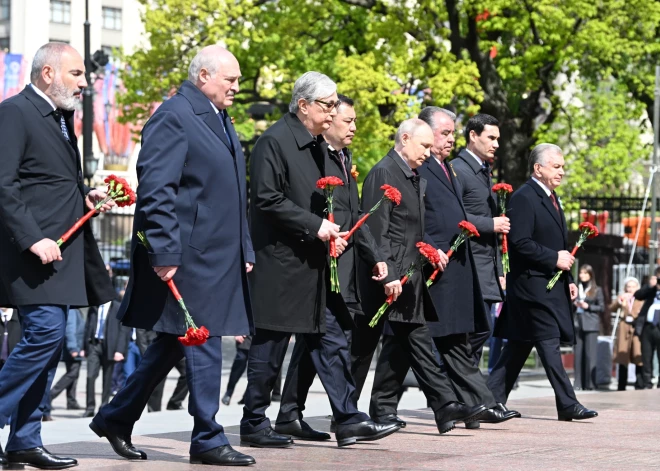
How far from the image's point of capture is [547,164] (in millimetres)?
10508

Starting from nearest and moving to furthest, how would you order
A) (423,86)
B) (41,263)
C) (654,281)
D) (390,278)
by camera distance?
(41,263) → (390,278) → (654,281) → (423,86)

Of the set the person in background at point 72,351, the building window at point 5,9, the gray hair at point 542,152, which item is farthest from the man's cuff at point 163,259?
the building window at point 5,9

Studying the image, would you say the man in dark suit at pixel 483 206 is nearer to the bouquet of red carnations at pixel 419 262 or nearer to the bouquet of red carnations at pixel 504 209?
the bouquet of red carnations at pixel 504 209

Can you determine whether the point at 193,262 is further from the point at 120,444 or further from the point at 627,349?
the point at 627,349

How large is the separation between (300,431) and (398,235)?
140 cm

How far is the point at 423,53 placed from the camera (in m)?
24.9

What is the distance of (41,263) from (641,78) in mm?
20748

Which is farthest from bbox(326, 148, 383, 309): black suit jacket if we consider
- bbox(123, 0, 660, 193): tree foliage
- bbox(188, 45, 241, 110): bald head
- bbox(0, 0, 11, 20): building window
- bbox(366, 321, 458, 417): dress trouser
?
bbox(0, 0, 11, 20): building window

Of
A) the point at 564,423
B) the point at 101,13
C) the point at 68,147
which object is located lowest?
the point at 564,423

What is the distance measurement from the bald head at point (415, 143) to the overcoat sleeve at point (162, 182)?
94.4 inches

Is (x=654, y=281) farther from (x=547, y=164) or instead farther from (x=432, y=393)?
(x=432, y=393)

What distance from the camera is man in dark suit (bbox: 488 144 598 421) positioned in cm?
1018

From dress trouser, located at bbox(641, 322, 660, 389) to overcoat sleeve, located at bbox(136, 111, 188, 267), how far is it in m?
13.9

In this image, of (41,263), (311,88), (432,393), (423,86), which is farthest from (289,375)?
(423,86)
